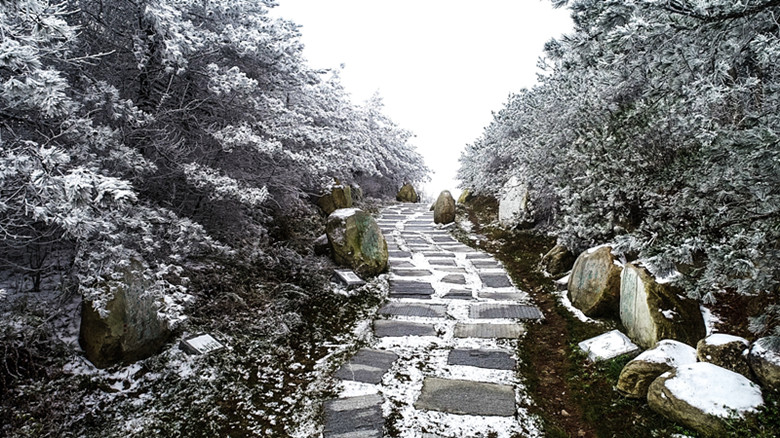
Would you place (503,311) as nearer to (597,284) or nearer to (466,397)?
(597,284)

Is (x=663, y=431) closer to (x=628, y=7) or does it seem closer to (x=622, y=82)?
(x=628, y=7)

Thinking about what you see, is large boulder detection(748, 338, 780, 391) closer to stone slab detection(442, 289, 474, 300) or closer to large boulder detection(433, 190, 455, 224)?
stone slab detection(442, 289, 474, 300)

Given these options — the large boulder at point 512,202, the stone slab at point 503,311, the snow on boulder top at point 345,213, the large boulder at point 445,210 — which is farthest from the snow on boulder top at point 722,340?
the large boulder at point 445,210

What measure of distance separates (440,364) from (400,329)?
0.89 m

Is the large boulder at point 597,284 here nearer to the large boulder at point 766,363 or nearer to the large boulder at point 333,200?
the large boulder at point 766,363

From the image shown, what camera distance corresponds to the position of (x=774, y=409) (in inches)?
105

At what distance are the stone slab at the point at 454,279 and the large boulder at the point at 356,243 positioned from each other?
102 cm

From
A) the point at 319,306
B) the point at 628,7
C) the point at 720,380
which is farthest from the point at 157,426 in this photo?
the point at 628,7

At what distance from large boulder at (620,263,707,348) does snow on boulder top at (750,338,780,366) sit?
70cm

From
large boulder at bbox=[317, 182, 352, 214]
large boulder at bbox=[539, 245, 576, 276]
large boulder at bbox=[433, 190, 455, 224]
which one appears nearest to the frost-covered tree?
large boulder at bbox=[539, 245, 576, 276]

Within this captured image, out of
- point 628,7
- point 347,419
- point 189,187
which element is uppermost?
point 628,7

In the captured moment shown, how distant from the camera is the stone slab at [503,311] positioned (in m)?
5.18

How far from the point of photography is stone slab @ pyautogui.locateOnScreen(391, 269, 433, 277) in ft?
22.8

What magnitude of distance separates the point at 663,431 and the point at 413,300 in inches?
134
